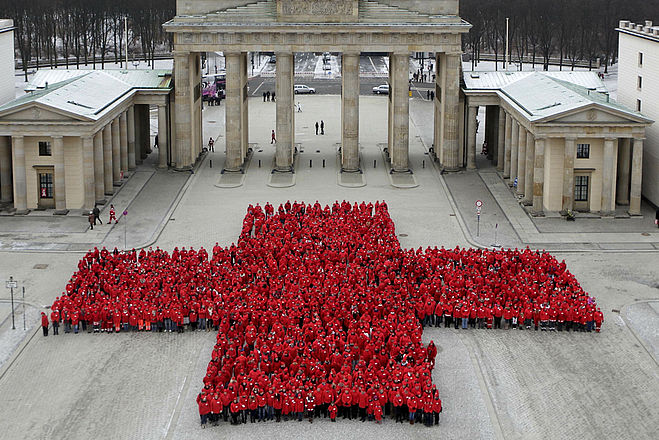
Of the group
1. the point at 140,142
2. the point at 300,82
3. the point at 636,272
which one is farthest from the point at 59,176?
the point at 300,82

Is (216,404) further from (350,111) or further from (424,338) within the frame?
(350,111)

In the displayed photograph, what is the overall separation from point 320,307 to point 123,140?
122ft

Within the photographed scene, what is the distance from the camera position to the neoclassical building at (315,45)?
8069cm

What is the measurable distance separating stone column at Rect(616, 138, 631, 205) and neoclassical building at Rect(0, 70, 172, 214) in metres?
35.5

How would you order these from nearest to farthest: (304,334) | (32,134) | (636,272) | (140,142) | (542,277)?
(304,334) < (542,277) < (636,272) < (32,134) < (140,142)

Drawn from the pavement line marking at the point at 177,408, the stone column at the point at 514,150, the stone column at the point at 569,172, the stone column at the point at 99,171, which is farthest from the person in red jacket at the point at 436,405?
the stone column at the point at 514,150

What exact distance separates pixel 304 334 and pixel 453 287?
31.4ft

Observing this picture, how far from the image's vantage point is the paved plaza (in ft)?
131

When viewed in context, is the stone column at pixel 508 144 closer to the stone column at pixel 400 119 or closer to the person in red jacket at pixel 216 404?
the stone column at pixel 400 119

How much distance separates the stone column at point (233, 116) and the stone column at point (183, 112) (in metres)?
3.11

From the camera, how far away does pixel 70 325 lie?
48.8m

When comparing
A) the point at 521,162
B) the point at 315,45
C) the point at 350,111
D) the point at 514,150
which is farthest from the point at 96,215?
the point at 514,150

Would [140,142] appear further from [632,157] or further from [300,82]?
[300,82]

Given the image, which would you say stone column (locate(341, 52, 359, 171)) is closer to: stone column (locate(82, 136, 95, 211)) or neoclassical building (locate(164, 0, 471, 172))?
neoclassical building (locate(164, 0, 471, 172))
